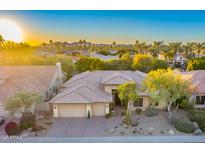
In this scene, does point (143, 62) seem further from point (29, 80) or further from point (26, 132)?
Result: point (26, 132)

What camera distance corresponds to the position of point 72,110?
1650 centimetres

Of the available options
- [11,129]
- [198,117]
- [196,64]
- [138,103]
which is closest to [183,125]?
[198,117]

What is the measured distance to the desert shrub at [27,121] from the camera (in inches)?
581

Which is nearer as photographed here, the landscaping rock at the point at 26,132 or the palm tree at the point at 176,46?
the landscaping rock at the point at 26,132

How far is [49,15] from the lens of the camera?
14.6 m

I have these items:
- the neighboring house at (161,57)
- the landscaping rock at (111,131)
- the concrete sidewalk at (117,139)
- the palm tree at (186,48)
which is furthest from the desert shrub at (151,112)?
the palm tree at (186,48)

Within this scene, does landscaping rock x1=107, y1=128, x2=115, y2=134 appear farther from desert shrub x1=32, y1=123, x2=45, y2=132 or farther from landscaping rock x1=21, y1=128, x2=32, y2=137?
landscaping rock x1=21, y1=128, x2=32, y2=137

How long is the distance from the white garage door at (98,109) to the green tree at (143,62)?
15.5 feet

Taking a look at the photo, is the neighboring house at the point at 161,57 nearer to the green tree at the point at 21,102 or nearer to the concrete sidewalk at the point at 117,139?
the concrete sidewalk at the point at 117,139

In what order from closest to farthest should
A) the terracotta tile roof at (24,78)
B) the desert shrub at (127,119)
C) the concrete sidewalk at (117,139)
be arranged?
the concrete sidewalk at (117,139) → the desert shrub at (127,119) → the terracotta tile roof at (24,78)

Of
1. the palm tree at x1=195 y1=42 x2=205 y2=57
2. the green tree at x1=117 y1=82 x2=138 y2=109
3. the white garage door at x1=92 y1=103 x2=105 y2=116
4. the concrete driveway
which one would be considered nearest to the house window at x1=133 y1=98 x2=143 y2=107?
the green tree at x1=117 y1=82 x2=138 y2=109

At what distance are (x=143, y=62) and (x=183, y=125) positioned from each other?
21.1ft

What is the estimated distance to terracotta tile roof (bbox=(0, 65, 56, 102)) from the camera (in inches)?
685
